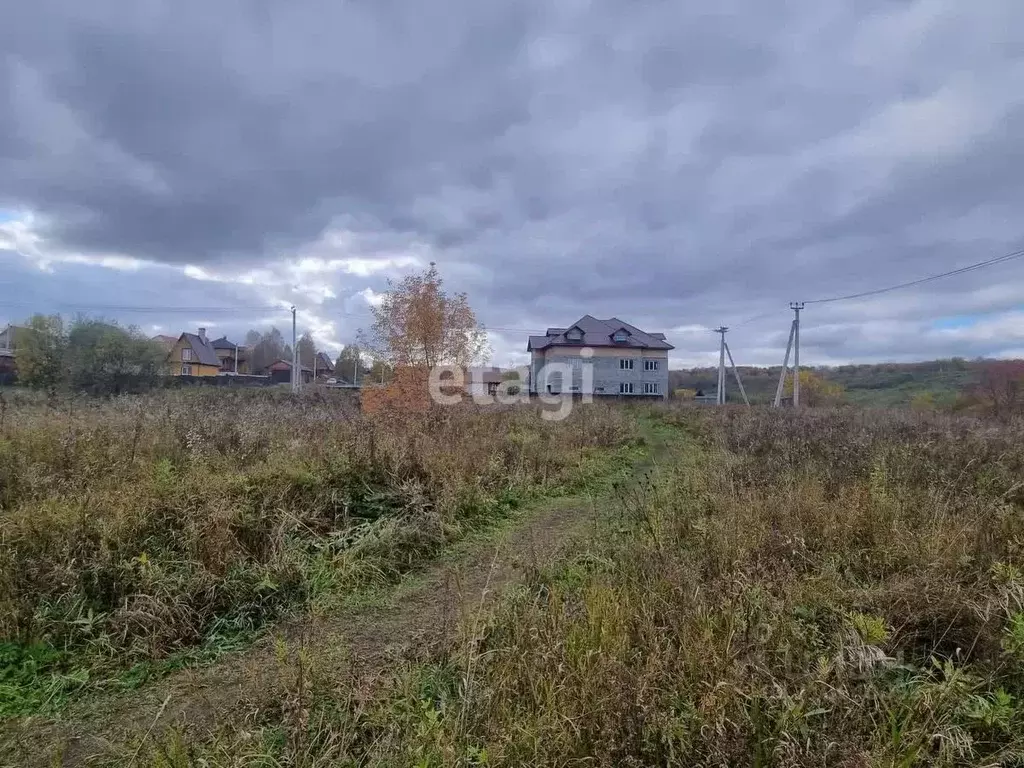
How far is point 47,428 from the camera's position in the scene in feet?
19.5

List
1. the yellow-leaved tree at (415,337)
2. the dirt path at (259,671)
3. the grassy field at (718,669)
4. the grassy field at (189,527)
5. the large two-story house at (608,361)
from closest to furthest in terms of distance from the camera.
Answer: the grassy field at (718,669), the dirt path at (259,671), the grassy field at (189,527), the yellow-leaved tree at (415,337), the large two-story house at (608,361)

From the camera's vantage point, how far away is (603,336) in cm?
4175

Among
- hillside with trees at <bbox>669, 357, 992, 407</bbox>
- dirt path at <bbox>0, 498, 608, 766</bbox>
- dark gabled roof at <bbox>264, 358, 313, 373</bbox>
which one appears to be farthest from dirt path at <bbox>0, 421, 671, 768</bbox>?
dark gabled roof at <bbox>264, 358, 313, 373</bbox>

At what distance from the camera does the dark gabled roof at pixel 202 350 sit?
47.2 m

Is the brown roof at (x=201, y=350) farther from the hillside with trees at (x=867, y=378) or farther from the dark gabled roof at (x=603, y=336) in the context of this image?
the hillside with trees at (x=867, y=378)

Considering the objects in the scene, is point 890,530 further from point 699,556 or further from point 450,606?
point 450,606

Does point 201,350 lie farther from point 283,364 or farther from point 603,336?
point 603,336

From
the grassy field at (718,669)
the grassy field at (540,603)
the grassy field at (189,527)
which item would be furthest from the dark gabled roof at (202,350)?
the grassy field at (718,669)

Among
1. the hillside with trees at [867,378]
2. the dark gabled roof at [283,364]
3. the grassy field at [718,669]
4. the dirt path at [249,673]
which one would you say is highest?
the dark gabled roof at [283,364]

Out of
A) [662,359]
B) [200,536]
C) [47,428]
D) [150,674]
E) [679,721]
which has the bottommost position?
[150,674]

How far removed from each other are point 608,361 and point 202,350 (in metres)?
38.6

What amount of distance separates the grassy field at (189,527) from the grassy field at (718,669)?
996 millimetres

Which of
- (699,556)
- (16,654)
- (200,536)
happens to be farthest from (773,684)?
(16,654)

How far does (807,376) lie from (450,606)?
54.0 m
